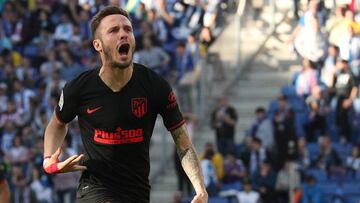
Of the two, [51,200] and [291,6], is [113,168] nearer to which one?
[51,200]

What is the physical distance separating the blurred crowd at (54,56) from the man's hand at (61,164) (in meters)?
10.7

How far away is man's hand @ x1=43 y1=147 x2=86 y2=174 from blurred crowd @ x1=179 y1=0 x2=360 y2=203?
987 centimetres

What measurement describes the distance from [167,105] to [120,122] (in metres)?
0.32

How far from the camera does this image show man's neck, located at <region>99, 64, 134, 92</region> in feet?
24.1

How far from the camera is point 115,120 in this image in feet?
24.1

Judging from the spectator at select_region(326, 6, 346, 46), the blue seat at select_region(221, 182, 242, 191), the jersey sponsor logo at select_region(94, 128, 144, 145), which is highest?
the jersey sponsor logo at select_region(94, 128, 144, 145)

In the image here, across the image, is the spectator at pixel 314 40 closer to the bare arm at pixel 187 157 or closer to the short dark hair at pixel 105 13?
the bare arm at pixel 187 157

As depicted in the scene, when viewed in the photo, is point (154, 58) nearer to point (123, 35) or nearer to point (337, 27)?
point (337, 27)

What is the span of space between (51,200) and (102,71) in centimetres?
1107

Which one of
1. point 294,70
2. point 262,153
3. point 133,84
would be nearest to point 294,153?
point 262,153

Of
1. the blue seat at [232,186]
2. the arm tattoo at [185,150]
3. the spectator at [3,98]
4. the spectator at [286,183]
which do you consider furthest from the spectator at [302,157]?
the arm tattoo at [185,150]

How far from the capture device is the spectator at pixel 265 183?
1723cm

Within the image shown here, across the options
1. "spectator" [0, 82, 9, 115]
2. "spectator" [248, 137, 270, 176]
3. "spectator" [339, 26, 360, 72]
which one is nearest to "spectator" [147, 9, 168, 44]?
"spectator" [0, 82, 9, 115]

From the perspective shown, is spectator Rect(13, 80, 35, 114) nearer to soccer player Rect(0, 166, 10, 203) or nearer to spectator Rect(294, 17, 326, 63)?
spectator Rect(294, 17, 326, 63)
